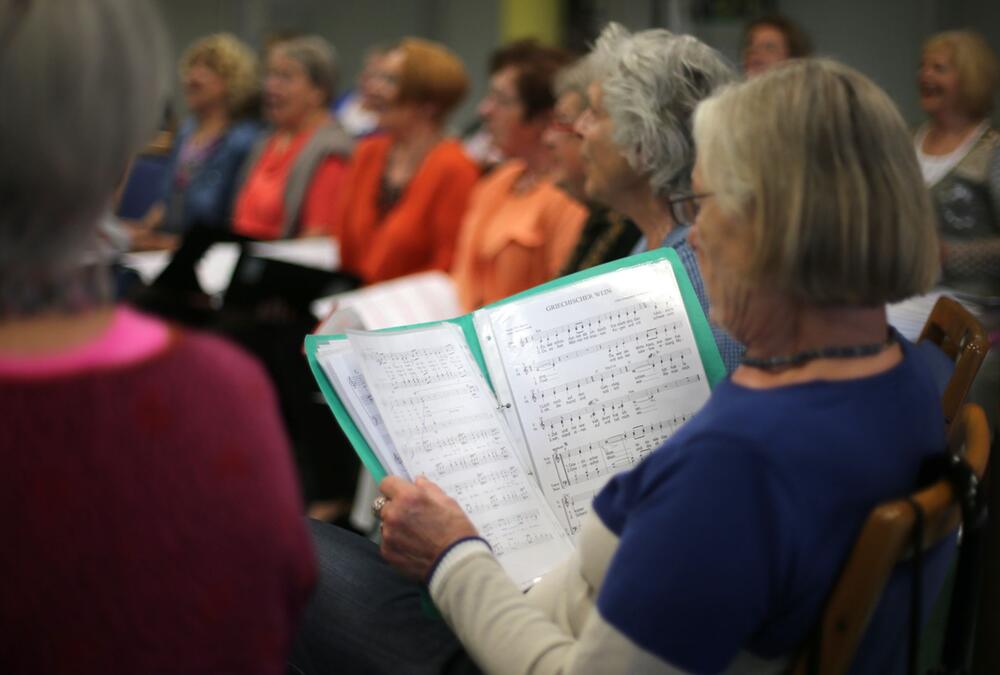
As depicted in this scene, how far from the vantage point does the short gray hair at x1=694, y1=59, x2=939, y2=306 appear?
996 mm

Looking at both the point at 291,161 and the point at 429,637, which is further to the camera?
the point at 291,161

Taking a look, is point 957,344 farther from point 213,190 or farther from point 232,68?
point 232,68

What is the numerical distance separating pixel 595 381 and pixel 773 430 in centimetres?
42

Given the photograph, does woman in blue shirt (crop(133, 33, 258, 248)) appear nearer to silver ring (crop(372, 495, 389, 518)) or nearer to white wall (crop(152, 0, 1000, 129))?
white wall (crop(152, 0, 1000, 129))

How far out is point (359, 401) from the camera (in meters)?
1.28

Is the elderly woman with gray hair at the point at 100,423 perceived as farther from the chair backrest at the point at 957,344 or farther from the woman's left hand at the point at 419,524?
the chair backrest at the point at 957,344

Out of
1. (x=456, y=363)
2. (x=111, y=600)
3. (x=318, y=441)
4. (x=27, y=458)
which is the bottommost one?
(x=318, y=441)

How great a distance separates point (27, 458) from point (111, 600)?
121mm

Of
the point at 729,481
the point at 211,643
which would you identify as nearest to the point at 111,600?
the point at 211,643

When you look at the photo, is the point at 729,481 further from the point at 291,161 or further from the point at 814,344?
the point at 291,161

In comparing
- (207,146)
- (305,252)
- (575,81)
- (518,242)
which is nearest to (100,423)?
(575,81)

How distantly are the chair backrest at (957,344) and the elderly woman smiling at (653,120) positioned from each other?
44 centimetres

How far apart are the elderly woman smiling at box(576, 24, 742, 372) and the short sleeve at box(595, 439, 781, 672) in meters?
0.89

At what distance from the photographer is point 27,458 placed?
0.69m
